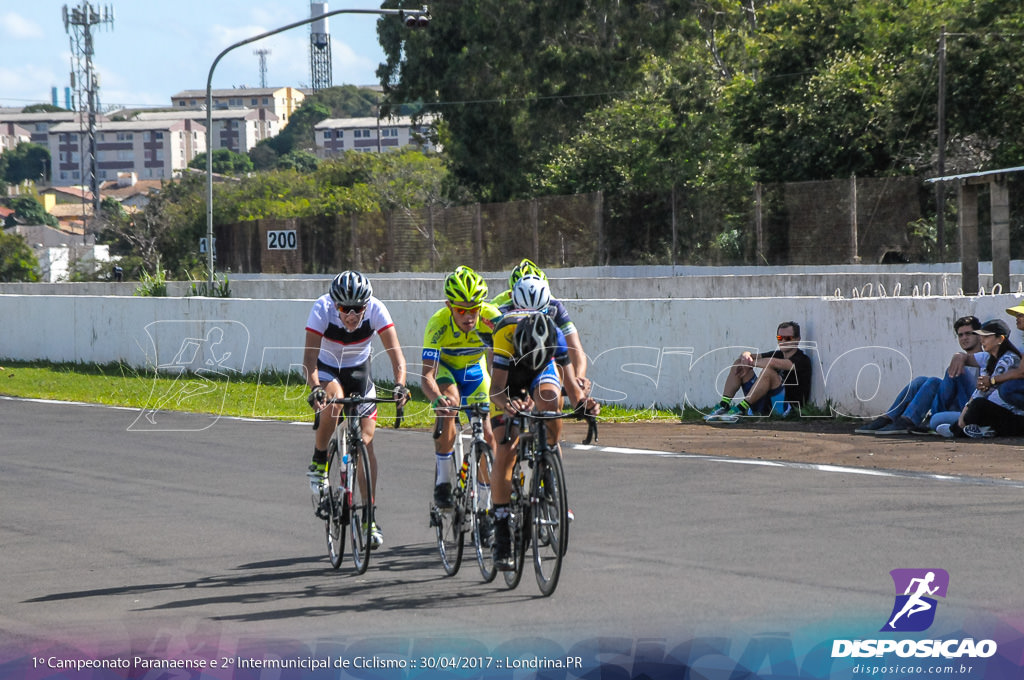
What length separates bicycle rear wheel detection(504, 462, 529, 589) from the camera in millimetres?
7536

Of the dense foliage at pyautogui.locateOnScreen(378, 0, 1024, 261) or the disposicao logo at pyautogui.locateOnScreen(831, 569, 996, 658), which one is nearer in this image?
the disposicao logo at pyautogui.locateOnScreen(831, 569, 996, 658)

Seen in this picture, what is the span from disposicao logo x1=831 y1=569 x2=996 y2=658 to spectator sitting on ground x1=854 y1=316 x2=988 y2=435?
21.2 ft

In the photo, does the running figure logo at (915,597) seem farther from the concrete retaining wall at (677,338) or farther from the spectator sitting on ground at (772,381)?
the spectator sitting on ground at (772,381)

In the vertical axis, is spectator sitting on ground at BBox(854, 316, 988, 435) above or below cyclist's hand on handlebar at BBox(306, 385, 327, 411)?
below

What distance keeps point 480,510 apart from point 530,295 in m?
1.22

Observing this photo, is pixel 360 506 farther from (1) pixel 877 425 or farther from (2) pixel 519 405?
(1) pixel 877 425

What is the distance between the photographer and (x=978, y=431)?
13.5 m

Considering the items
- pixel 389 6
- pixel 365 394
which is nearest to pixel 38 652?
pixel 365 394

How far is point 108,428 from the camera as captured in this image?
56.5 ft

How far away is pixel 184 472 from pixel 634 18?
3705cm

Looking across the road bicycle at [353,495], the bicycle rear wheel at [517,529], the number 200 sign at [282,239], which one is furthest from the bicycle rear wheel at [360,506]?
the number 200 sign at [282,239]

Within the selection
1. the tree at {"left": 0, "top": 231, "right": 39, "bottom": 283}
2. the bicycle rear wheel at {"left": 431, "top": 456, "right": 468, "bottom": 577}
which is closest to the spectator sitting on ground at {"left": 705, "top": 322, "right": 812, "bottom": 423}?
the bicycle rear wheel at {"left": 431, "top": 456, "right": 468, "bottom": 577}

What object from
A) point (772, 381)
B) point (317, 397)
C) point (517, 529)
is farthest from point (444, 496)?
point (772, 381)

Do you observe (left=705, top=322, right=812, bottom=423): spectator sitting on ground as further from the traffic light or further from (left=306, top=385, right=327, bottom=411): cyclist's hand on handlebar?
the traffic light
